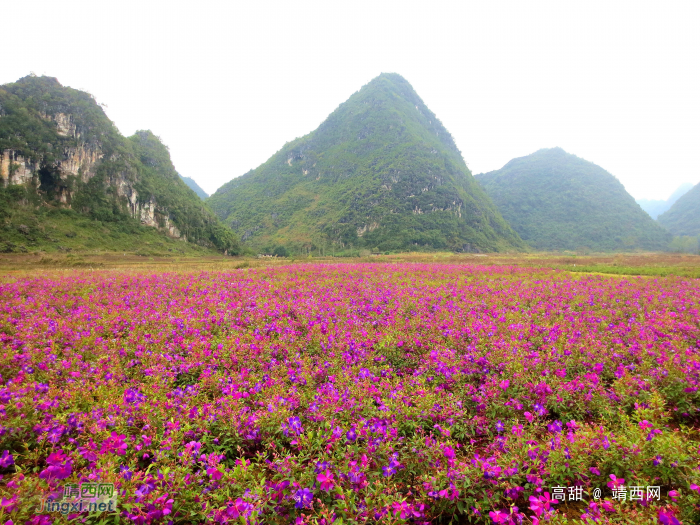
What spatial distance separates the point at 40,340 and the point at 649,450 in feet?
32.0

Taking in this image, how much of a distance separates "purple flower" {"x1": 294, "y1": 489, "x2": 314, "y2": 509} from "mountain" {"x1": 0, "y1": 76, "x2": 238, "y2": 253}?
311 feet

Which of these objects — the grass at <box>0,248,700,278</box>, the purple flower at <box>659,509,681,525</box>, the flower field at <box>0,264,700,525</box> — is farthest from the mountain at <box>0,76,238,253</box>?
the purple flower at <box>659,509,681,525</box>

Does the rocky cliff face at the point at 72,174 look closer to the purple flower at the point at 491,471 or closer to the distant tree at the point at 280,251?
the distant tree at the point at 280,251

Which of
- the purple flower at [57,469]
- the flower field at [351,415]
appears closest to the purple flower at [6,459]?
the flower field at [351,415]

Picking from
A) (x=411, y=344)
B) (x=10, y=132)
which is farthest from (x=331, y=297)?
(x=10, y=132)

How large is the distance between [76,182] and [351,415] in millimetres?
126958

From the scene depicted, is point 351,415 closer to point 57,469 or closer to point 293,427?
point 293,427

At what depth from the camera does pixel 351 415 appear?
3852 millimetres

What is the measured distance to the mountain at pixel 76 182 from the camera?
79.8m

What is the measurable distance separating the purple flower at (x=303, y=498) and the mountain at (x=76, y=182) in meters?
94.9

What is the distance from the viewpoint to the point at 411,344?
20.3ft

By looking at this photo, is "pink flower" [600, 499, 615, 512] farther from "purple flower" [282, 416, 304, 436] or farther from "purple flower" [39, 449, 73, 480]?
"purple flower" [39, 449, 73, 480]

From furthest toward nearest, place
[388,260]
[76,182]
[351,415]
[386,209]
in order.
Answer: [386,209], [76,182], [388,260], [351,415]

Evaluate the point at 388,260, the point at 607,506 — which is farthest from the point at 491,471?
the point at 388,260
